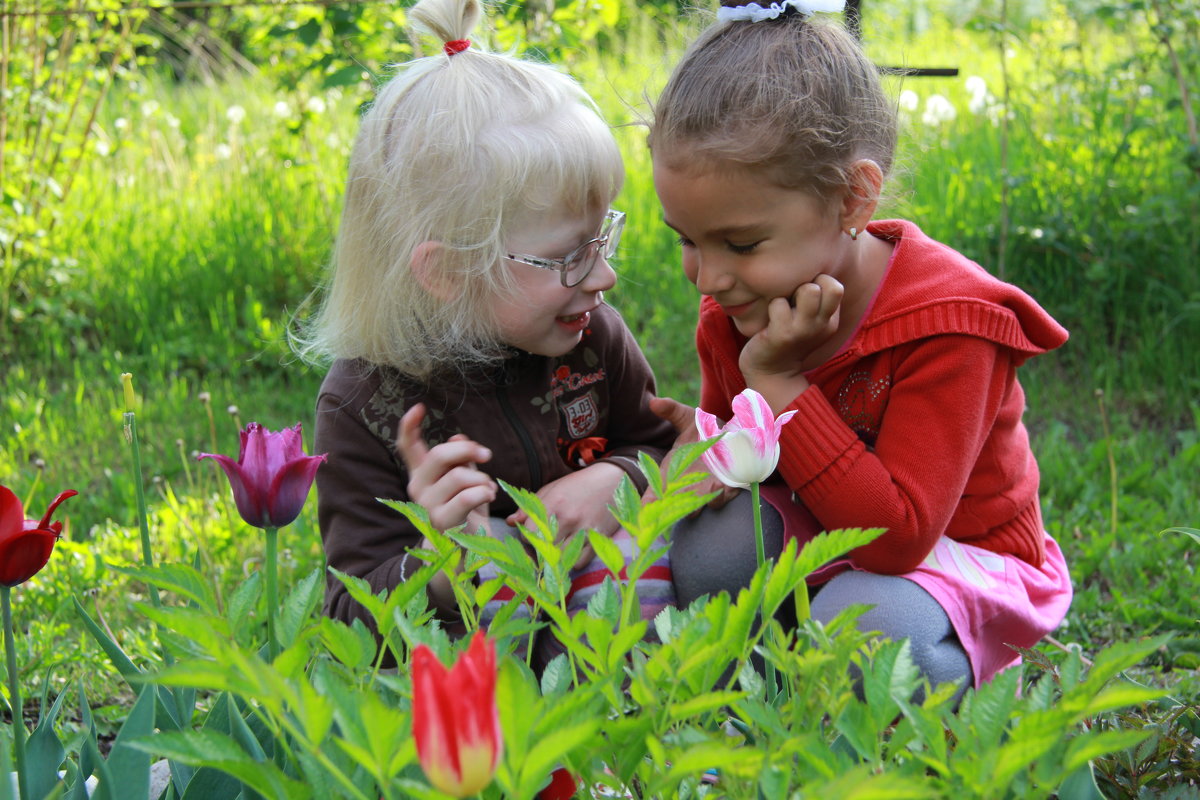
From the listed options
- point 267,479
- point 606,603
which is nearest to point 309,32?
point 267,479

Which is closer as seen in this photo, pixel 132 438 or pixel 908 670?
pixel 908 670

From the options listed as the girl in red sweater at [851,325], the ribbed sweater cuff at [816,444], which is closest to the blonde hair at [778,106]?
the girl in red sweater at [851,325]

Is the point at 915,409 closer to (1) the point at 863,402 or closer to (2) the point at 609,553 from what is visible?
(1) the point at 863,402

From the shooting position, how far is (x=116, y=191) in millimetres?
4957

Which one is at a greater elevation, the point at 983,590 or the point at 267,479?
the point at 267,479

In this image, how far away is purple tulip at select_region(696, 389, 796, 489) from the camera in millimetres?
1038

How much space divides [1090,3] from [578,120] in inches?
205

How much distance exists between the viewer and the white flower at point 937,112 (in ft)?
14.2

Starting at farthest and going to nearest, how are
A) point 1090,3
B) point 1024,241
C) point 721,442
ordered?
point 1090,3 → point 1024,241 → point 721,442

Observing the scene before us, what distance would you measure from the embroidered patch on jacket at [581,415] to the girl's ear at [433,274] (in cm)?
34

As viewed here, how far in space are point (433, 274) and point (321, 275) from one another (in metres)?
2.35

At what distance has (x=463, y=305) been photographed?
1922 millimetres

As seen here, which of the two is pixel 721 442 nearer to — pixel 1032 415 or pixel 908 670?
pixel 908 670

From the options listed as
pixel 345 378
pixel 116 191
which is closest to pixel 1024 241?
pixel 345 378
